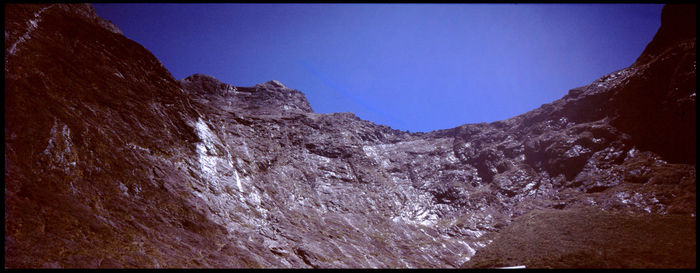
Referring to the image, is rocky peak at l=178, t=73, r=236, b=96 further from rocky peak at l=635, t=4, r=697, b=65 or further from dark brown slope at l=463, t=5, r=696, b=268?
rocky peak at l=635, t=4, r=697, b=65

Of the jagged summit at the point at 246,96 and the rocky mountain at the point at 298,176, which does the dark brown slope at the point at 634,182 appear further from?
the jagged summit at the point at 246,96

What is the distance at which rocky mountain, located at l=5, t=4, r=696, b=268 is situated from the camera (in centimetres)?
1455

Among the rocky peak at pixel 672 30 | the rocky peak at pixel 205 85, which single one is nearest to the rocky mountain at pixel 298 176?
the rocky peak at pixel 672 30

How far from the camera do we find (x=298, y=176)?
122 ft

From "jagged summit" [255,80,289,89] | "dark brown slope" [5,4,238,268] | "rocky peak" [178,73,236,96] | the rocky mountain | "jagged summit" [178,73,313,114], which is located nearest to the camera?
"dark brown slope" [5,4,238,268]

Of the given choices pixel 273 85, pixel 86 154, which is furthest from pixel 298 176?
pixel 273 85

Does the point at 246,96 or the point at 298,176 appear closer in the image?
the point at 298,176

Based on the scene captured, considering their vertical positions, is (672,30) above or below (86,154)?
above

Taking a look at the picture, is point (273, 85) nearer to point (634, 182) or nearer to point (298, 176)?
point (298, 176)

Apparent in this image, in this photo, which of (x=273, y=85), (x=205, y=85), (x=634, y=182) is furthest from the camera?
(x=273, y=85)

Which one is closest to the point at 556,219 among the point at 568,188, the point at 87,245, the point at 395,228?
the point at 568,188

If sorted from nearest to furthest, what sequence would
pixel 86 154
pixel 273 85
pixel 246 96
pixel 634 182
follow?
pixel 86 154
pixel 634 182
pixel 246 96
pixel 273 85

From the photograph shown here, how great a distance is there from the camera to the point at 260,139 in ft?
134

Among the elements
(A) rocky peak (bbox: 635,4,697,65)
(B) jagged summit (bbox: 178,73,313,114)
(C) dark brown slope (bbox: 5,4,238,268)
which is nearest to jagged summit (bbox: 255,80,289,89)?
(B) jagged summit (bbox: 178,73,313,114)
